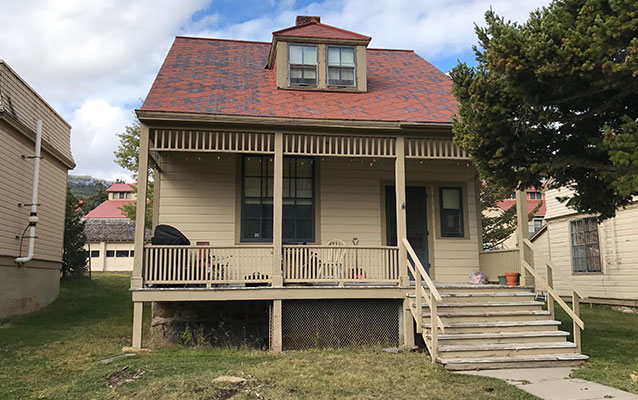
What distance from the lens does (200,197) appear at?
10.7 metres

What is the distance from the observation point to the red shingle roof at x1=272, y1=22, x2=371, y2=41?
11398 mm

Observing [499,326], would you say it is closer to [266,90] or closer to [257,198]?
[257,198]

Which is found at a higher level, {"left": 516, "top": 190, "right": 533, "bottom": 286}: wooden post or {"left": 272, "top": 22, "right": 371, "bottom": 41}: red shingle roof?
{"left": 272, "top": 22, "right": 371, "bottom": 41}: red shingle roof

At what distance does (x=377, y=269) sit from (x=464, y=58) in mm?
3841

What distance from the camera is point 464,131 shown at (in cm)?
727

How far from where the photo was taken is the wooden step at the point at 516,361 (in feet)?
21.9

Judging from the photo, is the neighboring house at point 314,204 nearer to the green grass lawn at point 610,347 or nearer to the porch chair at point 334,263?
the porch chair at point 334,263

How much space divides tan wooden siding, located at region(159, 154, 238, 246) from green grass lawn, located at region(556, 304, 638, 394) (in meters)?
6.58

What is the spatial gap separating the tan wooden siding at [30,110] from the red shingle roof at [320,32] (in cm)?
601

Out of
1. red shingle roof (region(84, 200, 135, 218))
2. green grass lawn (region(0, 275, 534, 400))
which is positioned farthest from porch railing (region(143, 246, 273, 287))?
red shingle roof (region(84, 200, 135, 218))

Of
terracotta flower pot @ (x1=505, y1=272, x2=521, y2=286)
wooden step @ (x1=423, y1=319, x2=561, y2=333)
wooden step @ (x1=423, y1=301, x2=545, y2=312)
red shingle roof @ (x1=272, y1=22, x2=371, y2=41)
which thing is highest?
red shingle roof @ (x1=272, y1=22, x2=371, y2=41)

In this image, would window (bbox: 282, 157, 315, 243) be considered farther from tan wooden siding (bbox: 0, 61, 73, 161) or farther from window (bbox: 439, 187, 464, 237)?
tan wooden siding (bbox: 0, 61, 73, 161)

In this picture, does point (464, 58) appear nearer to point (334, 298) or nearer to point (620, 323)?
point (334, 298)

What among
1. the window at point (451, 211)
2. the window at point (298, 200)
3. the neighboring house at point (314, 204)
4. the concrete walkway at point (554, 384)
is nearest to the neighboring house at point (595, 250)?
the window at point (451, 211)
